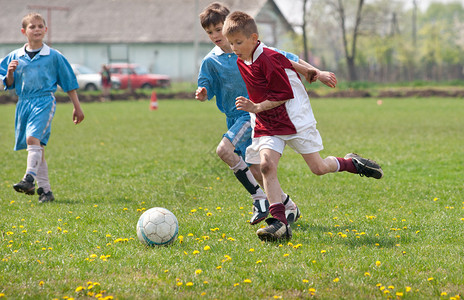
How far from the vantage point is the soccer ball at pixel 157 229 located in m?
4.86

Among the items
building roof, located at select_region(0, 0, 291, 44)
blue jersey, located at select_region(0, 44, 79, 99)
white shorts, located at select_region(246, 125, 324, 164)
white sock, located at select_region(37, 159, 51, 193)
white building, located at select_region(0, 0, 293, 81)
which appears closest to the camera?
white shorts, located at select_region(246, 125, 324, 164)

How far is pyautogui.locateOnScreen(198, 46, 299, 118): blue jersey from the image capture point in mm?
5801

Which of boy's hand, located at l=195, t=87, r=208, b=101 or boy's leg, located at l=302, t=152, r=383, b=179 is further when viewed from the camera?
boy's hand, located at l=195, t=87, r=208, b=101

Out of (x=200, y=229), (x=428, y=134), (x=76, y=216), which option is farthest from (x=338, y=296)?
(x=428, y=134)

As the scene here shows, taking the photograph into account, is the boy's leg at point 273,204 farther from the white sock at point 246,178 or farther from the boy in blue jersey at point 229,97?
the white sock at point 246,178

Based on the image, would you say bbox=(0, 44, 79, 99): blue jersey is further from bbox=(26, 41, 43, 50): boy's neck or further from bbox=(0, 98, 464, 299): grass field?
bbox=(0, 98, 464, 299): grass field

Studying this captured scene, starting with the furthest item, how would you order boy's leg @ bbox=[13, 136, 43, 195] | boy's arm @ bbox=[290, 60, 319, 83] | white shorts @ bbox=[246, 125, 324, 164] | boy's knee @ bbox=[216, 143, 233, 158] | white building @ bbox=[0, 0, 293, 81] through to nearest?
1. white building @ bbox=[0, 0, 293, 81]
2. boy's leg @ bbox=[13, 136, 43, 195]
3. boy's knee @ bbox=[216, 143, 233, 158]
4. boy's arm @ bbox=[290, 60, 319, 83]
5. white shorts @ bbox=[246, 125, 324, 164]

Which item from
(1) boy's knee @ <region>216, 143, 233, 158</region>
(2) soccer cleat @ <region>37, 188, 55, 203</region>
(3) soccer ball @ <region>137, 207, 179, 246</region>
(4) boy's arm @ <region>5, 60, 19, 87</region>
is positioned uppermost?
(4) boy's arm @ <region>5, 60, 19, 87</region>

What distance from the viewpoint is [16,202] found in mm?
7043

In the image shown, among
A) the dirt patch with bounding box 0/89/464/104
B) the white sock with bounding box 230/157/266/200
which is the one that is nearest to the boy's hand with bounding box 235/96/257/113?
the white sock with bounding box 230/157/266/200

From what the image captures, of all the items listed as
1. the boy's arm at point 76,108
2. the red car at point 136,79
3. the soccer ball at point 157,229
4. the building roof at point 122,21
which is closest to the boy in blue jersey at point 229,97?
the soccer ball at point 157,229

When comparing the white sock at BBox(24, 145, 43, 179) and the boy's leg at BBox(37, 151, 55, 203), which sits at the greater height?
the white sock at BBox(24, 145, 43, 179)

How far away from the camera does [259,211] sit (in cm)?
572

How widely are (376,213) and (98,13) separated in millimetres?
54524
